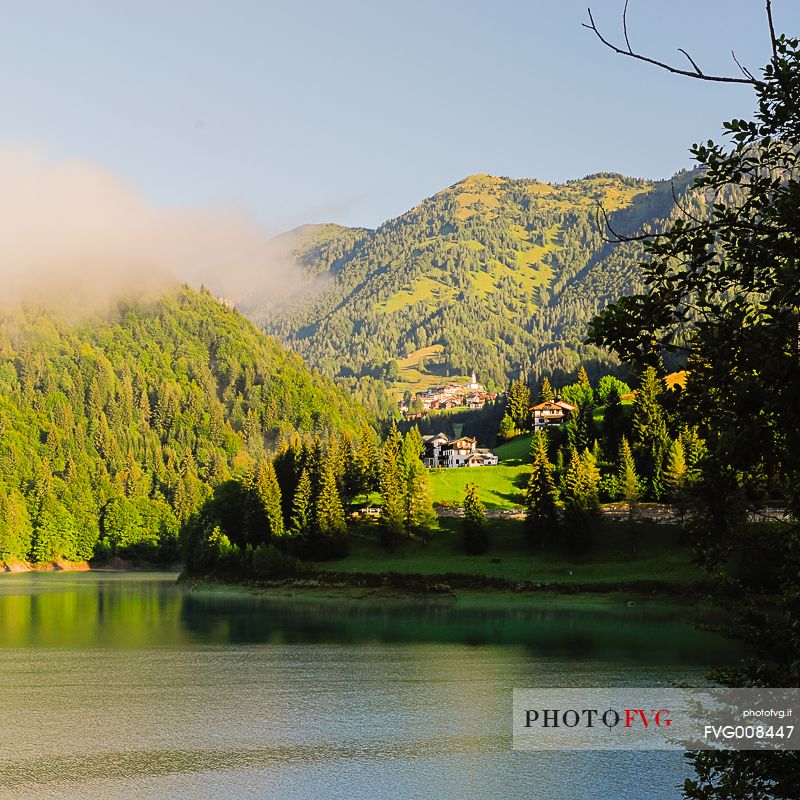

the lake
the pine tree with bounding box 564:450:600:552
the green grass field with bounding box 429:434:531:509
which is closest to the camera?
the lake

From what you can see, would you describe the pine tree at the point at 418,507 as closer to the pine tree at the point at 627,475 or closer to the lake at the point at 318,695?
the pine tree at the point at 627,475

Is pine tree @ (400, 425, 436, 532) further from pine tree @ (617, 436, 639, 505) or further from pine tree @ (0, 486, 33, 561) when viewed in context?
pine tree @ (0, 486, 33, 561)

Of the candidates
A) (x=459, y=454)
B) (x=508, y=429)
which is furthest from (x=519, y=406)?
(x=459, y=454)

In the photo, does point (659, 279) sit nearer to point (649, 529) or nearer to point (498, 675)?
point (498, 675)

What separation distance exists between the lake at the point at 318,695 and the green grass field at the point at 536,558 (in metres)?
9.13

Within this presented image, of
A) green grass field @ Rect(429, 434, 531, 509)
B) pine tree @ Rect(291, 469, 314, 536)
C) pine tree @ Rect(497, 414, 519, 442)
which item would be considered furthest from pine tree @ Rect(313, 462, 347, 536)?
pine tree @ Rect(497, 414, 519, 442)

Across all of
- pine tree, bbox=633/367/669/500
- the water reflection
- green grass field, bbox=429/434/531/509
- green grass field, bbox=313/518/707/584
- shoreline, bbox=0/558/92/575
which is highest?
pine tree, bbox=633/367/669/500

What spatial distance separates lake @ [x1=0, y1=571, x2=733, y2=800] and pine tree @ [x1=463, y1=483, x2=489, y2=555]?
20.2m

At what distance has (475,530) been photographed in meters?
114

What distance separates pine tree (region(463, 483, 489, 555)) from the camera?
11350cm

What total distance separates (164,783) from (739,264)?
29340 mm

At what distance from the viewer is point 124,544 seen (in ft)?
639

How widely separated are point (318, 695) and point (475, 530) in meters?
64.9

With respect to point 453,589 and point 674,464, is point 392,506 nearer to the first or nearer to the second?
point 453,589
